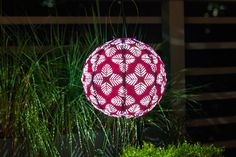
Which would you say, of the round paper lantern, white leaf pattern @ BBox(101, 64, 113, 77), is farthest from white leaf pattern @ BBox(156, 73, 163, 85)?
white leaf pattern @ BBox(101, 64, 113, 77)

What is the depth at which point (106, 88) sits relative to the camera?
2244 mm

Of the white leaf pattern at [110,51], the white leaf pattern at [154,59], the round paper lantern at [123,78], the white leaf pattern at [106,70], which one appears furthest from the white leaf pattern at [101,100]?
the white leaf pattern at [154,59]

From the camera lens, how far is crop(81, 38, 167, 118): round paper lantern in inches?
87.9

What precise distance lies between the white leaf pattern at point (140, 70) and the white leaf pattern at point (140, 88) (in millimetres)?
49

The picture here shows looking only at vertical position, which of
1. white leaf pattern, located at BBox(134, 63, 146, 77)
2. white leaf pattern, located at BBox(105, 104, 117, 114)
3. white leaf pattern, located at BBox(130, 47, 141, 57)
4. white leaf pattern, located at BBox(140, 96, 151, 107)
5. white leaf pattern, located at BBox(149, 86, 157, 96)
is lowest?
white leaf pattern, located at BBox(105, 104, 117, 114)

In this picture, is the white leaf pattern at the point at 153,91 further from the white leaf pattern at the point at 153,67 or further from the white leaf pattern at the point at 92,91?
the white leaf pattern at the point at 92,91

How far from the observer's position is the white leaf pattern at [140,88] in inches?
88.2

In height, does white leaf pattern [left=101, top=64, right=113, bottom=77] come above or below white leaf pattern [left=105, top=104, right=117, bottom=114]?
above

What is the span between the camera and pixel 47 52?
291 centimetres

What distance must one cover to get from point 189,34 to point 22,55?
167 centimetres

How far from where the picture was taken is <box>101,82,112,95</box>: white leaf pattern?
7.34 ft

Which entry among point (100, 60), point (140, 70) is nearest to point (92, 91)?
point (100, 60)

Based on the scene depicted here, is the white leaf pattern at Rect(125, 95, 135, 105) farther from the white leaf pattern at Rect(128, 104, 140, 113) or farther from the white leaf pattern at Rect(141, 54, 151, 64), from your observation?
the white leaf pattern at Rect(141, 54, 151, 64)

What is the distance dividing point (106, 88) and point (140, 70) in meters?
0.20
